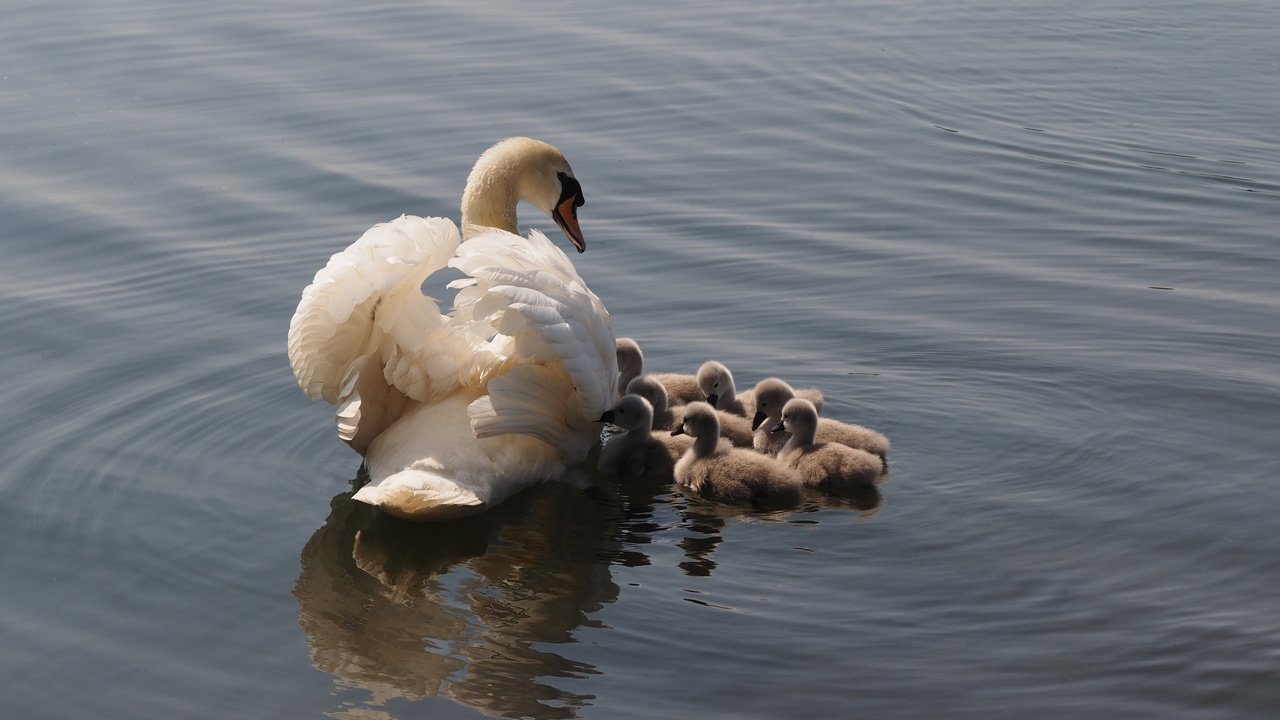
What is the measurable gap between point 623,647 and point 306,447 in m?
2.83

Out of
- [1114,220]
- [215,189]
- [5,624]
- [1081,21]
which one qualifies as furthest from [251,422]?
[1081,21]

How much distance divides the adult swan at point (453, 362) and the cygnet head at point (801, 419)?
876mm

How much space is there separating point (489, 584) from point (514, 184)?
2.80 metres

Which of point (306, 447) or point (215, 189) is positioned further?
point (215, 189)

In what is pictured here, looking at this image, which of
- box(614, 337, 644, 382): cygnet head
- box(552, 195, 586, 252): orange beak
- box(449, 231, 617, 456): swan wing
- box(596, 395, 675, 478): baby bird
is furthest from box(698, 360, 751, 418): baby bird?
box(552, 195, 586, 252): orange beak

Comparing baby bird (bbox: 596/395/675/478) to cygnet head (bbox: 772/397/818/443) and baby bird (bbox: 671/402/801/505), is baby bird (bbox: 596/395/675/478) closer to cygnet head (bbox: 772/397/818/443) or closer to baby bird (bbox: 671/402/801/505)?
baby bird (bbox: 671/402/801/505)

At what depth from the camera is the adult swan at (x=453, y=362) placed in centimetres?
734

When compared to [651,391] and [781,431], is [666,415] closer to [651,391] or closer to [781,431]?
[651,391]

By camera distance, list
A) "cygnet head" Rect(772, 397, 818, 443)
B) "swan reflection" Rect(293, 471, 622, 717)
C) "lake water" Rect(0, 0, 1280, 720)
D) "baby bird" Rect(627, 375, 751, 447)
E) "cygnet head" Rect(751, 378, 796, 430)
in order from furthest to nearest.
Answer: "baby bird" Rect(627, 375, 751, 447) → "cygnet head" Rect(751, 378, 796, 430) → "cygnet head" Rect(772, 397, 818, 443) → "lake water" Rect(0, 0, 1280, 720) → "swan reflection" Rect(293, 471, 622, 717)

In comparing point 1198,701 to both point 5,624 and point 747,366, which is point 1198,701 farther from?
point 5,624

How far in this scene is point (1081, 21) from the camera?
1672 centimetres

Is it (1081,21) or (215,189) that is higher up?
(1081,21)

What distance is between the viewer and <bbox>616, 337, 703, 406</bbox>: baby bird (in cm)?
909

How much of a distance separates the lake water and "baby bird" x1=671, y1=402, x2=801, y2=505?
11 centimetres
